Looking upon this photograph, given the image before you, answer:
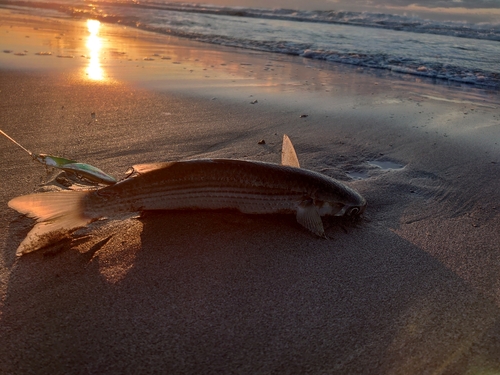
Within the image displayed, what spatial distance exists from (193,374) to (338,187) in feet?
5.15

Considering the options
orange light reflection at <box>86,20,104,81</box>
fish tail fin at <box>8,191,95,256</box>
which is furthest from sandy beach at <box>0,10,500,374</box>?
orange light reflection at <box>86,20,104,81</box>

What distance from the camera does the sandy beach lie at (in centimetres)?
197

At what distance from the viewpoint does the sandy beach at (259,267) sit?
77.7 inches

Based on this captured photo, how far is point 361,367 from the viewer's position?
1.94 metres

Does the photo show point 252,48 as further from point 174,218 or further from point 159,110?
point 174,218

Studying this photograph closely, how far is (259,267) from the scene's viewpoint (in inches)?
102

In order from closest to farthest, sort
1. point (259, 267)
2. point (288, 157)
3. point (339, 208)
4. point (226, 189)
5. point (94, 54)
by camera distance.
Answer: point (259, 267), point (226, 189), point (339, 208), point (288, 157), point (94, 54)

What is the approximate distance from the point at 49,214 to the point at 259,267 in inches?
47.4

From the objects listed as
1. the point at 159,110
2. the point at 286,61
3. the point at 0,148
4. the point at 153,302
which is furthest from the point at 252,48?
the point at 153,302

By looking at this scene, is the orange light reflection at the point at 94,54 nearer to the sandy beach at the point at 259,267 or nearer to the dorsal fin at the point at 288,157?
the sandy beach at the point at 259,267

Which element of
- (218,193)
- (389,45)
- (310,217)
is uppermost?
(389,45)

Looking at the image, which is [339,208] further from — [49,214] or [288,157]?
[49,214]

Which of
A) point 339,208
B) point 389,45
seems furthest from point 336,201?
point 389,45

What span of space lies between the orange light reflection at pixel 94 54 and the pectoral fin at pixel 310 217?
228 inches
